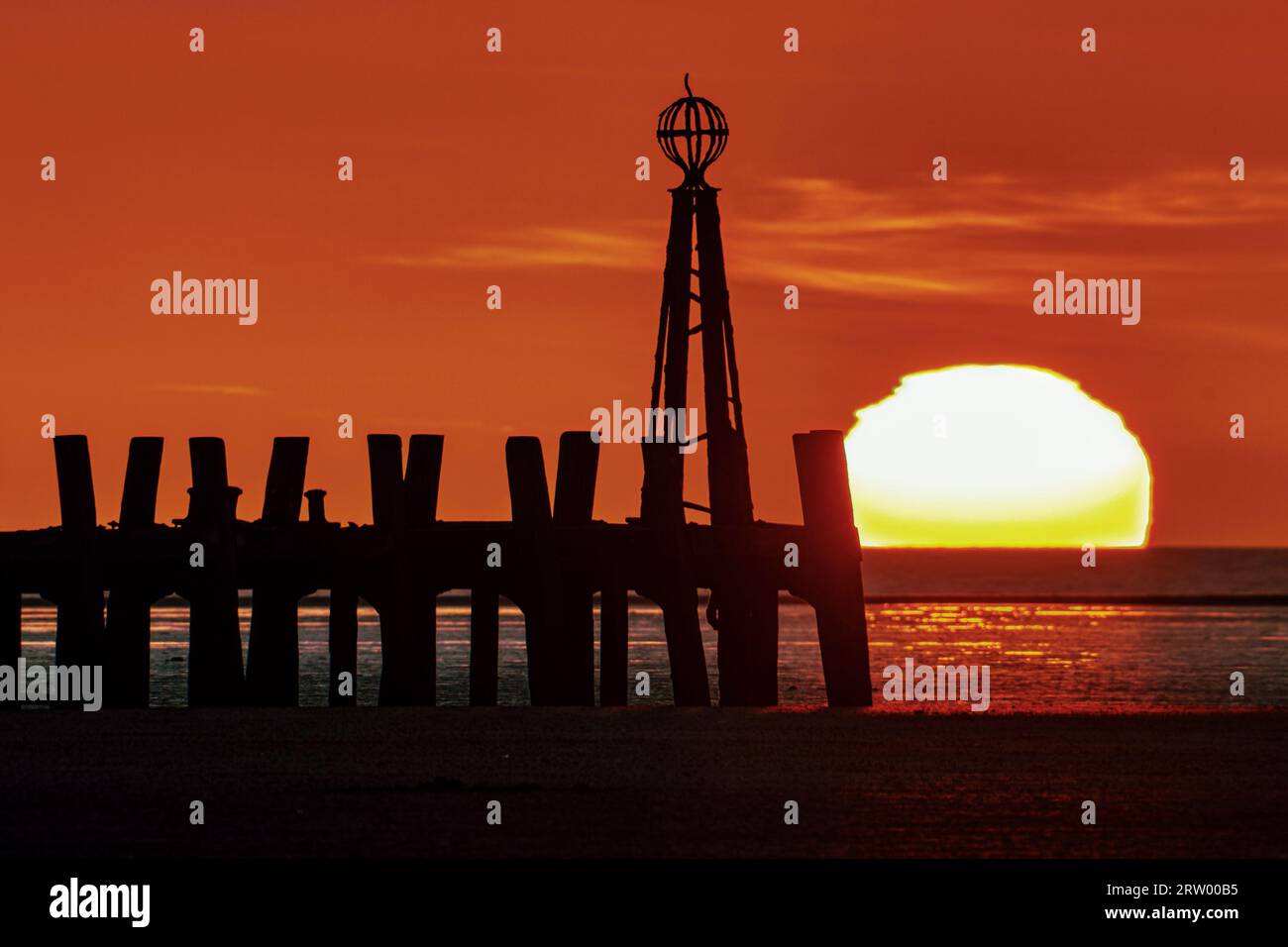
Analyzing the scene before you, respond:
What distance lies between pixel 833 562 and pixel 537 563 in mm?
2880

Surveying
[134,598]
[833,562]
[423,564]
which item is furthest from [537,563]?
[134,598]

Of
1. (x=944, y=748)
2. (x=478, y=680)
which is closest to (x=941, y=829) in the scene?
(x=944, y=748)

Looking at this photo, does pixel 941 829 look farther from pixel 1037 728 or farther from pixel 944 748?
pixel 1037 728

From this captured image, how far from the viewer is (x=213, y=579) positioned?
20.9 meters

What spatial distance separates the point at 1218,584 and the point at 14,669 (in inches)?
4037

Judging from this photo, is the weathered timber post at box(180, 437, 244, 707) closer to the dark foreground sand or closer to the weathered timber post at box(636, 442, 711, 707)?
the dark foreground sand

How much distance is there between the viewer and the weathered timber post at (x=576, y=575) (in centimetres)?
2080

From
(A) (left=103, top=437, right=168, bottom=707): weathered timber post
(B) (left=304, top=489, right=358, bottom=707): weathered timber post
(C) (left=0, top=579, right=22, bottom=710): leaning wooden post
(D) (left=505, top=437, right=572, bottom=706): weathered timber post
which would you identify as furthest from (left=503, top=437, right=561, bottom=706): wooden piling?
(C) (left=0, top=579, right=22, bottom=710): leaning wooden post

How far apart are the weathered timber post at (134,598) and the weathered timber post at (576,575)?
413cm

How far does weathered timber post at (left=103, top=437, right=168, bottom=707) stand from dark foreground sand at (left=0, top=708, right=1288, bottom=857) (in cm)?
215

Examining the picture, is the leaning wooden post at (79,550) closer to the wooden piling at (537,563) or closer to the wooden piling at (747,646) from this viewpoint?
the wooden piling at (537,563)

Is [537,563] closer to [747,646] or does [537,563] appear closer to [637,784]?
[747,646]
